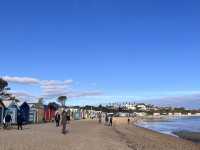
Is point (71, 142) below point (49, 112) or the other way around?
below

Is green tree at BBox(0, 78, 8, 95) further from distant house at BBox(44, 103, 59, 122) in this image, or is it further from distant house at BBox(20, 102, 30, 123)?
distant house at BBox(20, 102, 30, 123)

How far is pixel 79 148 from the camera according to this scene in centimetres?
2686

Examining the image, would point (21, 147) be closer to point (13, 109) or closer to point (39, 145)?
point (39, 145)

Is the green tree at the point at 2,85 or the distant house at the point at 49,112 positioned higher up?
the green tree at the point at 2,85

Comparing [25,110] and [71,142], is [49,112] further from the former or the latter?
[71,142]

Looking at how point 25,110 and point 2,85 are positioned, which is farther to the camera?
point 2,85

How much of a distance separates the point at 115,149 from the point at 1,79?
298ft

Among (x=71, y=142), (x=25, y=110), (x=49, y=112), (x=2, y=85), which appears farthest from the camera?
(x=2, y=85)

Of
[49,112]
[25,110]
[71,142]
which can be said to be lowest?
[71,142]

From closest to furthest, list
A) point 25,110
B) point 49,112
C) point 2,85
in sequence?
point 25,110
point 49,112
point 2,85

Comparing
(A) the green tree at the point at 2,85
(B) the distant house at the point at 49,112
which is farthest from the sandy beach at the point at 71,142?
(A) the green tree at the point at 2,85

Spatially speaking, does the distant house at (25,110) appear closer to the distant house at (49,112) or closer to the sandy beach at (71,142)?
the distant house at (49,112)

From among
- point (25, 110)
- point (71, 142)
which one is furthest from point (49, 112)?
point (71, 142)

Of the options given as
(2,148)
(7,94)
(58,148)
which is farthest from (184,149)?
(7,94)
